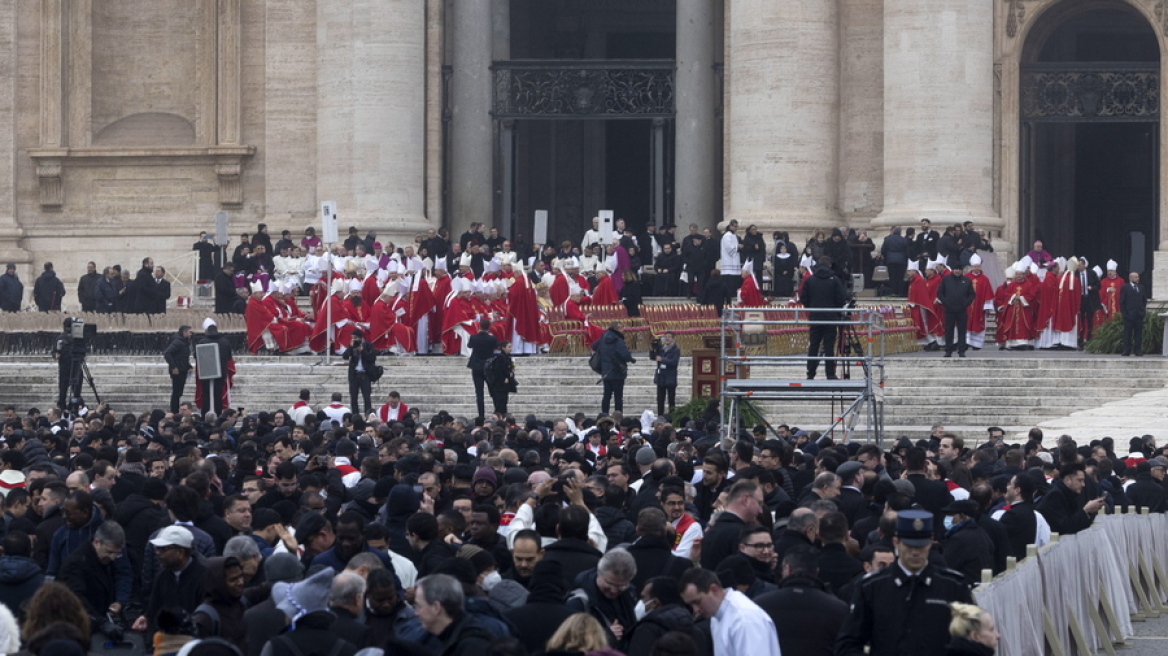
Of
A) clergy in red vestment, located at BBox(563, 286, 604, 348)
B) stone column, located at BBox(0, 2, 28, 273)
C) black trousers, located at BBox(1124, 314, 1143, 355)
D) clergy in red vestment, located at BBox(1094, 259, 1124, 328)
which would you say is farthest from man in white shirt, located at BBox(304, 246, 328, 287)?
black trousers, located at BBox(1124, 314, 1143, 355)

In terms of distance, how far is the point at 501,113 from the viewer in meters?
→ 38.8

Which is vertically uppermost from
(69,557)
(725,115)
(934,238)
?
(725,115)

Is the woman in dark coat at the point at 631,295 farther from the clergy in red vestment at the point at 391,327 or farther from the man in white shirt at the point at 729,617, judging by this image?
the man in white shirt at the point at 729,617

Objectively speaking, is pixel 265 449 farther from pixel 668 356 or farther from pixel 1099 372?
pixel 1099 372

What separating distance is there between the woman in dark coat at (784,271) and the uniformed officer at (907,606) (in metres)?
25.0

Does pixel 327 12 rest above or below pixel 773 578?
above

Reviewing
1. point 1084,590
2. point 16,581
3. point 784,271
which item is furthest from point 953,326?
point 16,581

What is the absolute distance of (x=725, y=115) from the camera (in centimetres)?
3838

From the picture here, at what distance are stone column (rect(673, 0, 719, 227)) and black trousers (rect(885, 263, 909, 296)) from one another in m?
5.28

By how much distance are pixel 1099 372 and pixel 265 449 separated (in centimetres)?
1343

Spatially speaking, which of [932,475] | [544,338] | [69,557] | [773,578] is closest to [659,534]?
[773,578]

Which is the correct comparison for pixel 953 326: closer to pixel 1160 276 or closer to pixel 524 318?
pixel 524 318

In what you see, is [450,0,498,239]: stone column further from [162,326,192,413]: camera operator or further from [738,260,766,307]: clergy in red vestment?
[162,326,192,413]: camera operator

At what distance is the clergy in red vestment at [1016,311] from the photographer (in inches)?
1240
